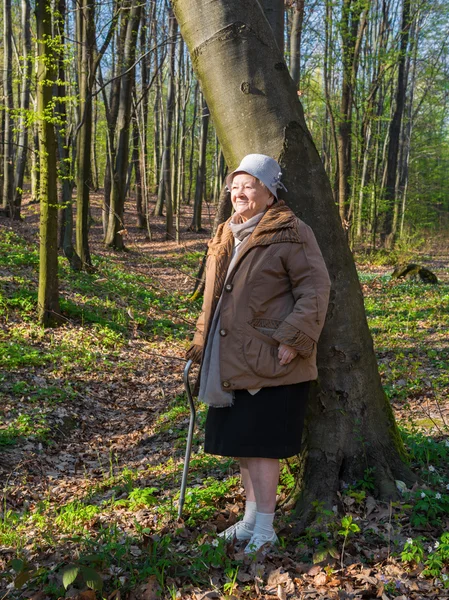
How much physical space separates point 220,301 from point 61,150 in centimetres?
1097

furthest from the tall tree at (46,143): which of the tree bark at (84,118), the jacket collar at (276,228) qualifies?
the jacket collar at (276,228)

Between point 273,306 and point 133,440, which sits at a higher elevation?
point 273,306

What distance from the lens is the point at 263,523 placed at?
3.04 metres

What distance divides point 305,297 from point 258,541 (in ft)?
4.45

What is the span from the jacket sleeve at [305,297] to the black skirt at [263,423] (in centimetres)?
28

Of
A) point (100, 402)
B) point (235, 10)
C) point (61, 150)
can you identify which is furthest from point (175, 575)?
point (61, 150)

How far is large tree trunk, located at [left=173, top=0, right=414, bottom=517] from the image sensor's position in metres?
3.22

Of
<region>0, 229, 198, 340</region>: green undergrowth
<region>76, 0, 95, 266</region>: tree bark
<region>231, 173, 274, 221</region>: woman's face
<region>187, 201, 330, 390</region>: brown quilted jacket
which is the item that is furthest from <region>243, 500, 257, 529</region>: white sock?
<region>76, 0, 95, 266</region>: tree bark

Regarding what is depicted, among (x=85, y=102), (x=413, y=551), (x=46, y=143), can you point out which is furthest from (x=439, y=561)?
(x=85, y=102)

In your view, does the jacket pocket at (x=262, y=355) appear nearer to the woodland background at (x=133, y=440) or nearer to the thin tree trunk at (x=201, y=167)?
the woodland background at (x=133, y=440)

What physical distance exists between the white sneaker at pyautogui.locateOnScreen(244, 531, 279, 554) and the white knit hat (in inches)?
73.4

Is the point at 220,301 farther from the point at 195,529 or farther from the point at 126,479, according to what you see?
the point at 126,479

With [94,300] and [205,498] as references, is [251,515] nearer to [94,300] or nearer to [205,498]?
[205,498]

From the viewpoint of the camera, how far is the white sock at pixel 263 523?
304 centimetres
